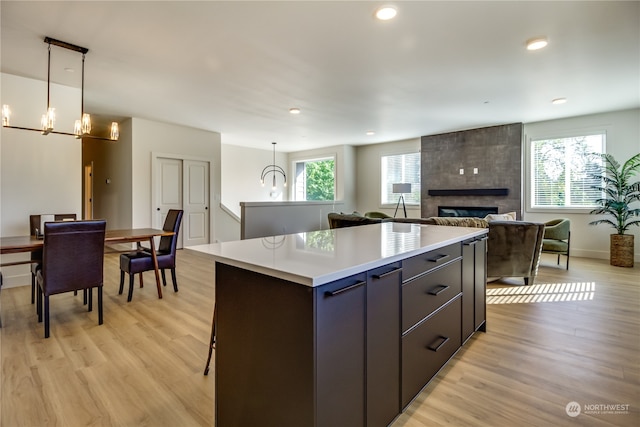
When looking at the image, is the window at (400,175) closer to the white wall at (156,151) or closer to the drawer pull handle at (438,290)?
the white wall at (156,151)

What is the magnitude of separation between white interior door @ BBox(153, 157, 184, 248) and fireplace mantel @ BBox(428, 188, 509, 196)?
5477 mm

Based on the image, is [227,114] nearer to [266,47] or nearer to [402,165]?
[266,47]

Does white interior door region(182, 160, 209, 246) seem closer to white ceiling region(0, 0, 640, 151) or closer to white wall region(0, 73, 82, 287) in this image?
white ceiling region(0, 0, 640, 151)

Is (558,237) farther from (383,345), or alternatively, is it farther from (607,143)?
Result: (383,345)

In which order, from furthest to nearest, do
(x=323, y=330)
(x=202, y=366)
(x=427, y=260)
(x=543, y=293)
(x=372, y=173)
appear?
(x=372, y=173), (x=543, y=293), (x=202, y=366), (x=427, y=260), (x=323, y=330)

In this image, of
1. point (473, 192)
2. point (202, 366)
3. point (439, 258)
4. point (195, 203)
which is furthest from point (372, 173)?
point (202, 366)

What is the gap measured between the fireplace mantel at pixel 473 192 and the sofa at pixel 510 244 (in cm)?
267

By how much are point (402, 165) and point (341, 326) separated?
7.38 metres

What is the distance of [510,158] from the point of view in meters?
6.12

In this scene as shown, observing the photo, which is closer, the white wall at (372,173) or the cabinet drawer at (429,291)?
the cabinet drawer at (429,291)

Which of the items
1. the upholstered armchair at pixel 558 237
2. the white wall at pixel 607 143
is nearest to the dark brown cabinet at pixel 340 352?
the upholstered armchair at pixel 558 237

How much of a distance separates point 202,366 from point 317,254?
1270 mm

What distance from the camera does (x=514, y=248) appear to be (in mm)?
3756

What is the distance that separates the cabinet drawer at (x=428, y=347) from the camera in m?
1.55
